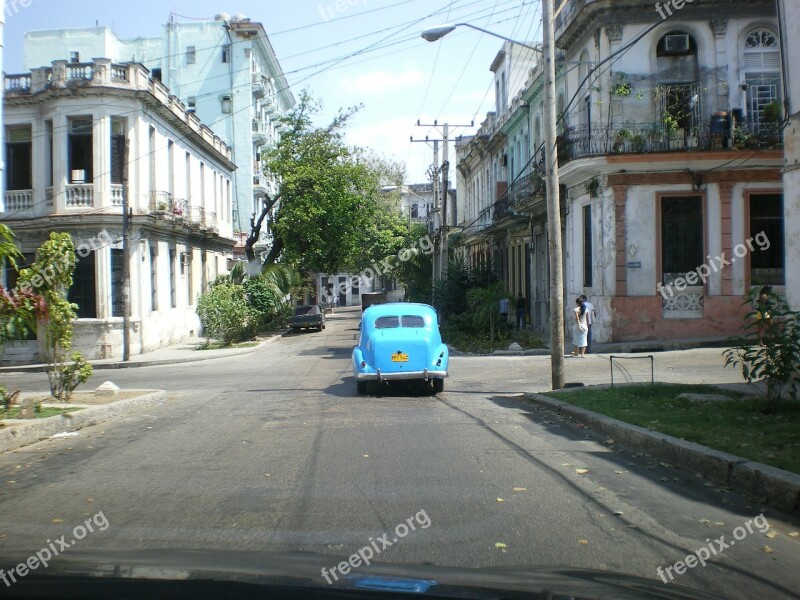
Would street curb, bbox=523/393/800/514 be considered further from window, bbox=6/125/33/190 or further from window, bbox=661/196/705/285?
window, bbox=6/125/33/190

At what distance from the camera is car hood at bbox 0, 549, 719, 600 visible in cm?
262

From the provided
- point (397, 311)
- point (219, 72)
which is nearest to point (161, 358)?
point (397, 311)

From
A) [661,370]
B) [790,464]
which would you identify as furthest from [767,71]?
[790,464]

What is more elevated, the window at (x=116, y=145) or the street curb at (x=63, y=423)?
the window at (x=116, y=145)

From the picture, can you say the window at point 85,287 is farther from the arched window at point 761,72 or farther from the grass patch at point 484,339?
the arched window at point 761,72

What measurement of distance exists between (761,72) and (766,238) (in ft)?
17.4

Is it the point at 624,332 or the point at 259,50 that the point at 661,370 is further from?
the point at 259,50

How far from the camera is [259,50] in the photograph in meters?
54.0

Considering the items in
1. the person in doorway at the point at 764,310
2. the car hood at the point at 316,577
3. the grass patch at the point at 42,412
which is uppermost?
the person in doorway at the point at 764,310

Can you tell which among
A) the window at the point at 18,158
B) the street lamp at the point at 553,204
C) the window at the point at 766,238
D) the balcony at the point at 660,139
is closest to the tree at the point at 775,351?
the street lamp at the point at 553,204

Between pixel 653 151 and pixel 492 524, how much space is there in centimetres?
2006

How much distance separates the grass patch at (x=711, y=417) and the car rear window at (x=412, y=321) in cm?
376

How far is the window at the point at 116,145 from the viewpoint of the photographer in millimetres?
28547

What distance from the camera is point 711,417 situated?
32.3ft
